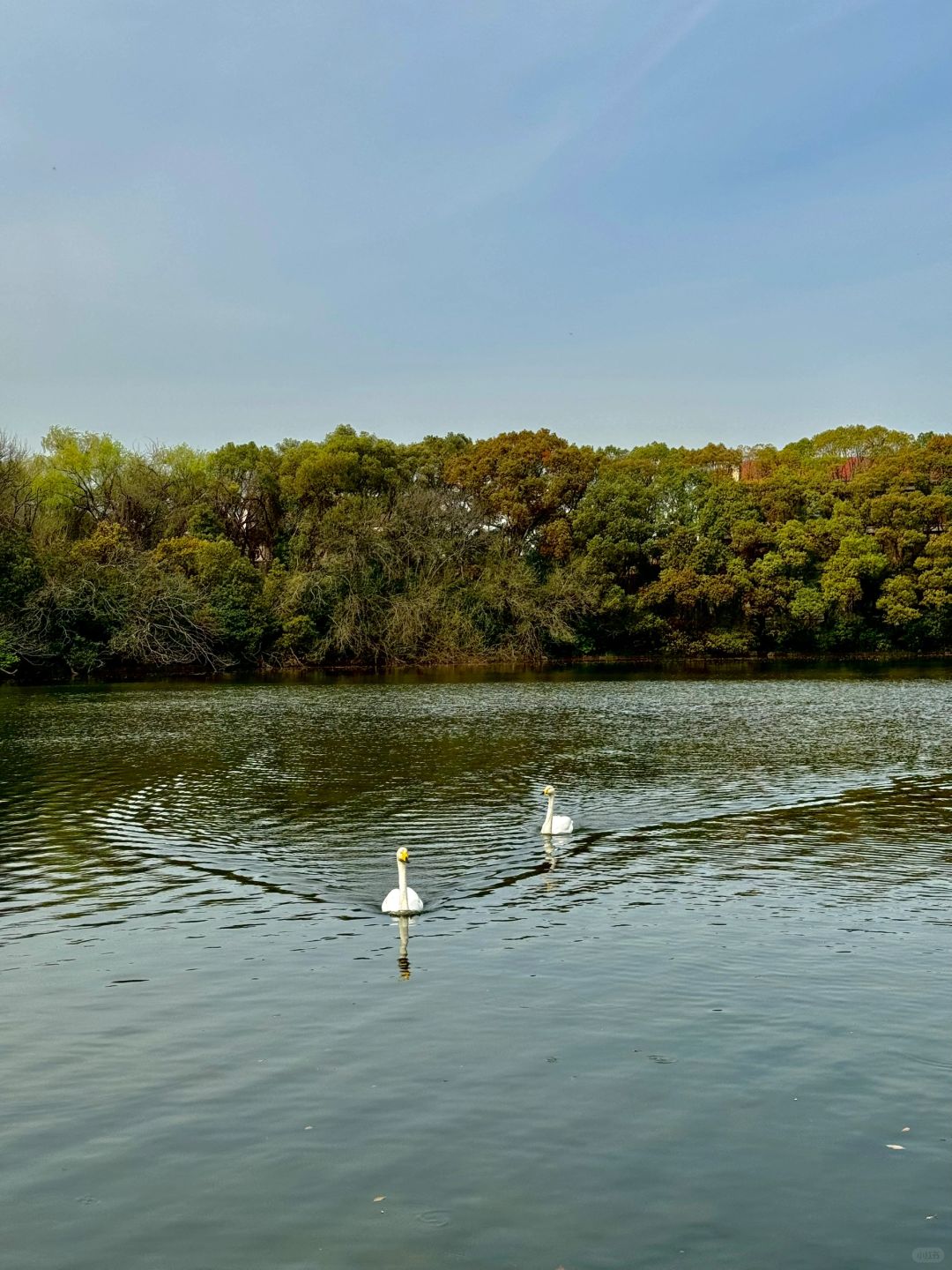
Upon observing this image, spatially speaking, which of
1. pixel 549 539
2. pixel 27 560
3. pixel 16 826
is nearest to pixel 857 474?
pixel 549 539

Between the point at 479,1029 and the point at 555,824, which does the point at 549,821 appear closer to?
the point at 555,824

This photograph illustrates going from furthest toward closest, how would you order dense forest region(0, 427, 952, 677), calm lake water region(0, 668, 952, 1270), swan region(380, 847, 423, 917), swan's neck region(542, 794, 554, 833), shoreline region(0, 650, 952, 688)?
dense forest region(0, 427, 952, 677) → shoreline region(0, 650, 952, 688) → swan's neck region(542, 794, 554, 833) → swan region(380, 847, 423, 917) → calm lake water region(0, 668, 952, 1270)

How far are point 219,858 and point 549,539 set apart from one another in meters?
60.9

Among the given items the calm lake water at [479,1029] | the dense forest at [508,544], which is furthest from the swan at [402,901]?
the dense forest at [508,544]

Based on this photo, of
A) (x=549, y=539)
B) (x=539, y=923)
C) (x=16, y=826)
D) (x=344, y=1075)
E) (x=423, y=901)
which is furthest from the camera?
(x=549, y=539)

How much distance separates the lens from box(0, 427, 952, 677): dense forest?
2726 inches

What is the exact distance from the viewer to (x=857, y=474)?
80.3 metres

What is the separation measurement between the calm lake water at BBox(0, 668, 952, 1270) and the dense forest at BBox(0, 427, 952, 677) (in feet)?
152

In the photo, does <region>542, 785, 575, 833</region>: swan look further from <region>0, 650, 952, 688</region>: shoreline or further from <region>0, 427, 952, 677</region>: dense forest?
<region>0, 427, 952, 677</region>: dense forest

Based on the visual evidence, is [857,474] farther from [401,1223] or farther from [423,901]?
[401,1223]

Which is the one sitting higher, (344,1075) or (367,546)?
(367,546)

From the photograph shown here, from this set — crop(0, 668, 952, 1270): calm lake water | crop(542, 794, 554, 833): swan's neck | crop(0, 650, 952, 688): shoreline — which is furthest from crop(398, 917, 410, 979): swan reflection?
crop(0, 650, 952, 688): shoreline

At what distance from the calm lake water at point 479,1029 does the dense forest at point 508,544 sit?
46441mm

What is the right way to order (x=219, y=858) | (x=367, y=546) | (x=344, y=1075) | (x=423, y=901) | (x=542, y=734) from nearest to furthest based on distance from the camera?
(x=344, y=1075) < (x=423, y=901) < (x=219, y=858) < (x=542, y=734) < (x=367, y=546)
